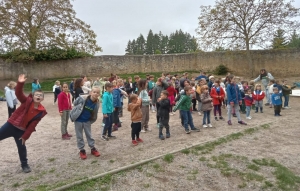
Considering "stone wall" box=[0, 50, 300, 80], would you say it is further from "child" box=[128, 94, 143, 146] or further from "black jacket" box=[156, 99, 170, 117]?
"child" box=[128, 94, 143, 146]

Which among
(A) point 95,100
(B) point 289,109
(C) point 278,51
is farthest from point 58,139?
(C) point 278,51

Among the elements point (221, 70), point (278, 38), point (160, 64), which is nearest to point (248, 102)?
point (278, 38)

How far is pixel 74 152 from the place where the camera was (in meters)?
6.30

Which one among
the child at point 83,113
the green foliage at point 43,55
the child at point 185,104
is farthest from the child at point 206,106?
the green foliage at point 43,55

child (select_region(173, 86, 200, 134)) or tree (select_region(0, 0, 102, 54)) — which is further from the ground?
tree (select_region(0, 0, 102, 54))

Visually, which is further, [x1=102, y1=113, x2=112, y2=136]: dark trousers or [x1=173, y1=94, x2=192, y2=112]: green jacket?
[x1=173, y1=94, x2=192, y2=112]: green jacket

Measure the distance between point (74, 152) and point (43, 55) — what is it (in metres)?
24.2

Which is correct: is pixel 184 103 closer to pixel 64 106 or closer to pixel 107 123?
pixel 107 123

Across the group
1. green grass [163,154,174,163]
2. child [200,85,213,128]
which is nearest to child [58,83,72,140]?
green grass [163,154,174,163]

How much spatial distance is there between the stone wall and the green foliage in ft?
2.00

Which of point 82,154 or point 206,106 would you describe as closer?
point 82,154

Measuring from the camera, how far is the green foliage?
2681 centimetres

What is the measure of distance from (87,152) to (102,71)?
23.8 metres

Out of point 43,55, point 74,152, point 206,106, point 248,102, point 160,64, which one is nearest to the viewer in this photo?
point 74,152
